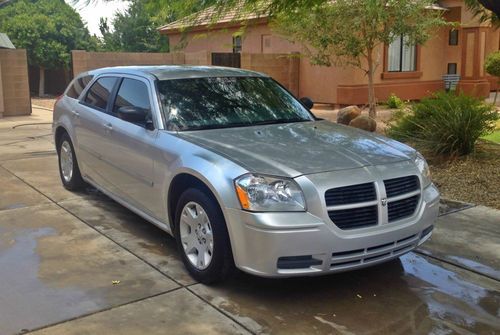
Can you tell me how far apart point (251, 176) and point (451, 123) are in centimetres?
540

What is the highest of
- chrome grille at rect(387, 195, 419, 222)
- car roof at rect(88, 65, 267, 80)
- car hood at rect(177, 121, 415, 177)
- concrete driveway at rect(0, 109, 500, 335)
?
car roof at rect(88, 65, 267, 80)

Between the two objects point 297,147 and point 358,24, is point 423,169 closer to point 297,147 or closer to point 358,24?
point 297,147

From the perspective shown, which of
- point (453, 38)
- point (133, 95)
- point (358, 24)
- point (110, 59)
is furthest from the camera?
point (453, 38)

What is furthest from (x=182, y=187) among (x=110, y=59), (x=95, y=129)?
(x=110, y=59)

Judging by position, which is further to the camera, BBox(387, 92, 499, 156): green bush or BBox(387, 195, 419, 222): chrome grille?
BBox(387, 92, 499, 156): green bush

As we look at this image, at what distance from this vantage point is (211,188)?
4250 mm

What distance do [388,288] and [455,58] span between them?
18395mm

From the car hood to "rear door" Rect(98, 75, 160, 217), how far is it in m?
0.49

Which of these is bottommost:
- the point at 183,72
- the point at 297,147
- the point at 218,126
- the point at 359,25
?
the point at 297,147

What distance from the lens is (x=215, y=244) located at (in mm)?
4262

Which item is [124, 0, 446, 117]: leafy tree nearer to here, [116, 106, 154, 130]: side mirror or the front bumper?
[116, 106, 154, 130]: side mirror

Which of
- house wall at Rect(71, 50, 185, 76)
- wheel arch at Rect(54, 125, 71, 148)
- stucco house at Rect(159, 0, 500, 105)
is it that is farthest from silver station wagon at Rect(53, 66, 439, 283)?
stucco house at Rect(159, 0, 500, 105)

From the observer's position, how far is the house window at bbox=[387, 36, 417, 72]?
19.3 meters

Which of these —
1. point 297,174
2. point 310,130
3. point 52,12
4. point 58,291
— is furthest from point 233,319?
point 52,12
